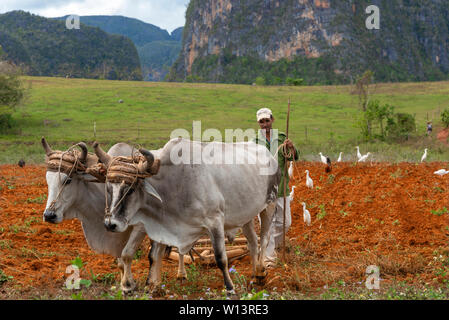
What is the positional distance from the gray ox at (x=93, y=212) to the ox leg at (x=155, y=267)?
44mm

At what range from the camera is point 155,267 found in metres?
4.82

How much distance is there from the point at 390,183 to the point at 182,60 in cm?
12046

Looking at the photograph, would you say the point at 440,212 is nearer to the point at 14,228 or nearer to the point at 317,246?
the point at 317,246

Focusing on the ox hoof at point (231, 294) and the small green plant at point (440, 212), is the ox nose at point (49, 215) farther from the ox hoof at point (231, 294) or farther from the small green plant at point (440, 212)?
the small green plant at point (440, 212)

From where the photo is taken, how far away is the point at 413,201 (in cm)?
869

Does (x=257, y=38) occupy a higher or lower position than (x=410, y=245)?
higher

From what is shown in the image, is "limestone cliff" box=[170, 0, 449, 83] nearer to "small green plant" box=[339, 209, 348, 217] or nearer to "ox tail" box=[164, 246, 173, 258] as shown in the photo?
"small green plant" box=[339, 209, 348, 217]

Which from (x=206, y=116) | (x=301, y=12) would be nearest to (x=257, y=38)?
(x=301, y=12)

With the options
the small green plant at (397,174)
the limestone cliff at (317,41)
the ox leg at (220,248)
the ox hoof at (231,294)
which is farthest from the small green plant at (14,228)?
the limestone cliff at (317,41)

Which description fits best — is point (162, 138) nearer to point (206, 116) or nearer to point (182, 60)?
point (206, 116)

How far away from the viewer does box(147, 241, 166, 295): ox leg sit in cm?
474

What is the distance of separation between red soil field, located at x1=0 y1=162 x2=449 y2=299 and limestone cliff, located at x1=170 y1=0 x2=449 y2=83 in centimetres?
7684

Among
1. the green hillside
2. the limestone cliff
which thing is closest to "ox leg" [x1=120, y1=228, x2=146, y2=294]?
the limestone cliff

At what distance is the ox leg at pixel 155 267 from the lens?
4.74m
